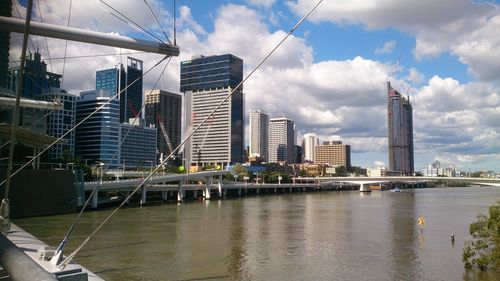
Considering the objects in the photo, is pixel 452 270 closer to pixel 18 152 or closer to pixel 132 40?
pixel 132 40

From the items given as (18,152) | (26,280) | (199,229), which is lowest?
→ (199,229)

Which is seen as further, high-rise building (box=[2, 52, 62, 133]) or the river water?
high-rise building (box=[2, 52, 62, 133])

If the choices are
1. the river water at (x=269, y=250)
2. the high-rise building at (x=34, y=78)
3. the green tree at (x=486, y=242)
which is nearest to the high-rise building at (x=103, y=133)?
the high-rise building at (x=34, y=78)

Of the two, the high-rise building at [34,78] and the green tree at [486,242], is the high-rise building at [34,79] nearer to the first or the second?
the high-rise building at [34,78]

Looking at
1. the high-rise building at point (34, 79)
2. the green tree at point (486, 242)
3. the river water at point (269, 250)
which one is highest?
the high-rise building at point (34, 79)

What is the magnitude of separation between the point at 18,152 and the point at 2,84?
165ft

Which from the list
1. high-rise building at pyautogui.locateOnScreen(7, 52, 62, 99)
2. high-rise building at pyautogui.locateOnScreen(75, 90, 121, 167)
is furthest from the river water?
high-rise building at pyautogui.locateOnScreen(75, 90, 121, 167)

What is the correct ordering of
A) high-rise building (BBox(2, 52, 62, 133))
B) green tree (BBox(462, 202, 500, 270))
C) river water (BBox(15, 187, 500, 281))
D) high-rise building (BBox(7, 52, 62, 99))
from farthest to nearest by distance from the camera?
1. high-rise building (BBox(7, 52, 62, 99))
2. high-rise building (BBox(2, 52, 62, 133))
3. green tree (BBox(462, 202, 500, 270))
4. river water (BBox(15, 187, 500, 281))

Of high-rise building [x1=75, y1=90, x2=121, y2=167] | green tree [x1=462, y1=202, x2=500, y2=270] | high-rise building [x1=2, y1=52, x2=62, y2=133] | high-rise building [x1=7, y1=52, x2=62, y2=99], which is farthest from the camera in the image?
high-rise building [x1=75, y1=90, x2=121, y2=167]

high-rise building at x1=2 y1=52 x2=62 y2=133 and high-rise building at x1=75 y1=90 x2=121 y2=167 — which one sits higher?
high-rise building at x1=75 y1=90 x2=121 y2=167

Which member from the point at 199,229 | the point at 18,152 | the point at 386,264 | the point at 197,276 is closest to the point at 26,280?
the point at 197,276

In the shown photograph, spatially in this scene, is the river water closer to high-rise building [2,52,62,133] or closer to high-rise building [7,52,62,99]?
high-rise building [2,52,62,133]

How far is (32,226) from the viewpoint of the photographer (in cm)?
5031

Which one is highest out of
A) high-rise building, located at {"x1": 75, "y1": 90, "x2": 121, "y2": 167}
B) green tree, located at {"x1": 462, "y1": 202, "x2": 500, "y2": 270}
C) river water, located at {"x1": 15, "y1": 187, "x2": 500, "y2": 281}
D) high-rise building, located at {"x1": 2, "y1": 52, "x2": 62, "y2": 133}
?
high-rise building, located at {"x1": 75, "y1": 90, "x2": 121, "y2": 167}
